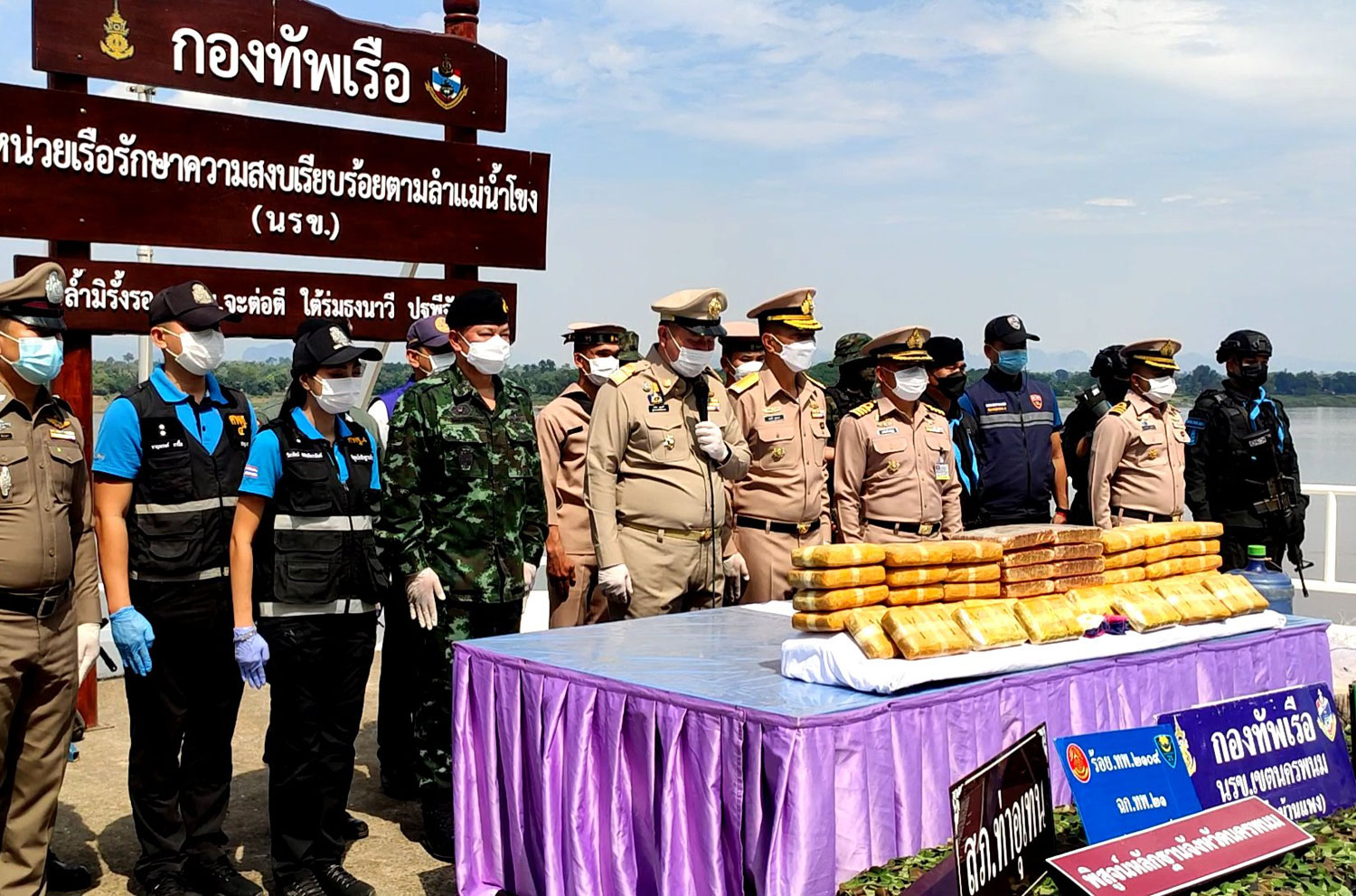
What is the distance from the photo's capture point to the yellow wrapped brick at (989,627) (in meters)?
3.76

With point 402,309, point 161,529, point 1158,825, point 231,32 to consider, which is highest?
point 231,32

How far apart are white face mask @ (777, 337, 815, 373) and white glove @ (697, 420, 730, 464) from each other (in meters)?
0.71

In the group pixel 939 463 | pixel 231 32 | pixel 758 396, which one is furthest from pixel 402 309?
pixel 939 463

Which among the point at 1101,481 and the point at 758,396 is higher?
the point at 758,396

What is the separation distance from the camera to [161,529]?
4.23 meters

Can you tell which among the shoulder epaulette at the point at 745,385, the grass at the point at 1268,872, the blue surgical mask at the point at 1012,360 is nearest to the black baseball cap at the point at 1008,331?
the blue surgical mask at the point at 1012,360

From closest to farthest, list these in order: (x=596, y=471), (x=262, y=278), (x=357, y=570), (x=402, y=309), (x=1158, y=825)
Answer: (x=1158, y=825), (x=357, y=570), (x=596, y=471), (x=262, y=278), (x=402, y=309)

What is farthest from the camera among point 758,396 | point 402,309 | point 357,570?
point 402,309

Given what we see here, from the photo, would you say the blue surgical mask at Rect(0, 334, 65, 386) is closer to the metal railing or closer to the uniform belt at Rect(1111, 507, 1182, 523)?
the uniform belt at Rect(1111, 507, 1182, 523)

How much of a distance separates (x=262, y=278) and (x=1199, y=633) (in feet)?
14.6

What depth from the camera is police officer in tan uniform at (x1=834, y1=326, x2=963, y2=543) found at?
232 inches

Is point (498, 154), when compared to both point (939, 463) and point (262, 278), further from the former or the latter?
point (939, 463)


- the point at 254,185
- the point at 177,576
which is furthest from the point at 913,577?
the point at 254,185

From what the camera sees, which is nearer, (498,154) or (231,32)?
(231,32)
